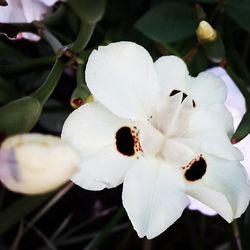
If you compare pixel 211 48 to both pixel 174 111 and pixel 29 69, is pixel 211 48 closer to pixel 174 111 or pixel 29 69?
pixel 174 111

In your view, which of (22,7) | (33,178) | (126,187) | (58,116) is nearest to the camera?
(33,178)

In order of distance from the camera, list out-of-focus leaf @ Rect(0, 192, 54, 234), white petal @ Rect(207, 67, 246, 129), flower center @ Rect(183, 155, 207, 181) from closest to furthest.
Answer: flower center @ Rect(183, 155, 207, 181) < white petal @ Rect(207, 67, 246, 129) < out-of-focus leaf @ Rect(0, 192, 54, 234)

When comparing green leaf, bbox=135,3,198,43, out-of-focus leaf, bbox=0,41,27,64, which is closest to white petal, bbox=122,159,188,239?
green leaf, bbox=135,3,198,43

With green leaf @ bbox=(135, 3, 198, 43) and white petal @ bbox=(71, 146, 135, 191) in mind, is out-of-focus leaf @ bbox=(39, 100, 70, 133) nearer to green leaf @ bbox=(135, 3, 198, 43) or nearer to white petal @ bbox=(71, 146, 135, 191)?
green leaf @ bbox=(135, 3, 198, 43)

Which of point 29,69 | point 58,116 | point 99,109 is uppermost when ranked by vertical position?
point 99,109

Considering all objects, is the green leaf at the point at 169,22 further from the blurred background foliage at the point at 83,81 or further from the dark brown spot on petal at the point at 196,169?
the dark brown spot on petal at the point at 196,169

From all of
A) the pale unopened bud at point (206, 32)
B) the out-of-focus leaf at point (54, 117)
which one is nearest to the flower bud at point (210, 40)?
the pale unopened bud at point (206, 32)

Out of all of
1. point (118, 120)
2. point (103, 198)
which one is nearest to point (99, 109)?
point (118, 120)

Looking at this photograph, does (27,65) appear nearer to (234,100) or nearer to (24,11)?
(24,11)
